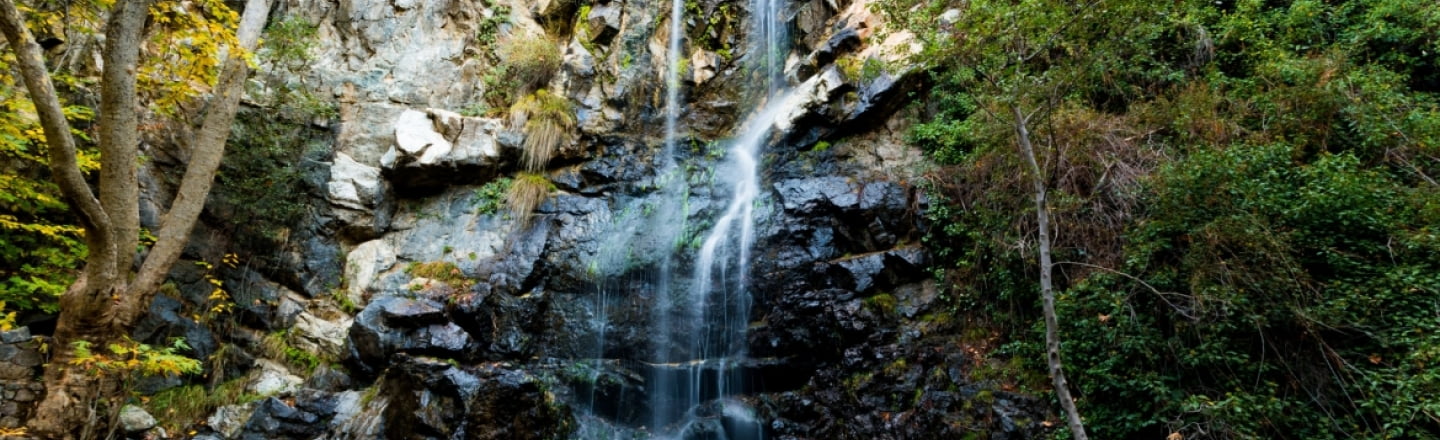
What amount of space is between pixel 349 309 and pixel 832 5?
32.0 ft

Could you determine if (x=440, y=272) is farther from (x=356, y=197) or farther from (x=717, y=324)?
(x=717, y=324)

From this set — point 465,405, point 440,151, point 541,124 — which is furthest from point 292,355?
point 541,124

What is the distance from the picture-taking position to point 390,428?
6.91 m

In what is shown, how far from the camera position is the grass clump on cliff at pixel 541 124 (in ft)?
34.6

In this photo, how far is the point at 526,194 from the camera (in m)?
10.2

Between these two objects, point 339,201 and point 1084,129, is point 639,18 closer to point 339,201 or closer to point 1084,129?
point 339,201

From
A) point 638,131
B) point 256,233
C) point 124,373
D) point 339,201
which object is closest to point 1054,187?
point 638,131

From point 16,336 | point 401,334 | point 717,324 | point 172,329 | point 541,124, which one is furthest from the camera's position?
point 541,124

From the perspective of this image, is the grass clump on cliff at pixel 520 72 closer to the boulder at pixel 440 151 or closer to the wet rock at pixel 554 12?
the boulder at pixel 440 151

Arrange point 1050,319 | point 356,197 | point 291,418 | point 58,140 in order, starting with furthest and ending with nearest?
point 356,197, point 291,418, point 1050,319, point 58,140

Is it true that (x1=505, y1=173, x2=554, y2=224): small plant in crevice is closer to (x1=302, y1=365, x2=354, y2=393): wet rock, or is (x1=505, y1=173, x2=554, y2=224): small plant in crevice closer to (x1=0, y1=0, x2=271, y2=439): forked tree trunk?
(x1=302, y1=365, x2=354, y2=393): wet rock

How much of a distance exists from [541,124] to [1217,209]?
30.5 ft

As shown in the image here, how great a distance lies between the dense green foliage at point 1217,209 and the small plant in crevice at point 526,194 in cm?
626

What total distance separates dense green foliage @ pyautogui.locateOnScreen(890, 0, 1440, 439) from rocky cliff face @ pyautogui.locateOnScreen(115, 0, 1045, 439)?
0.97m
